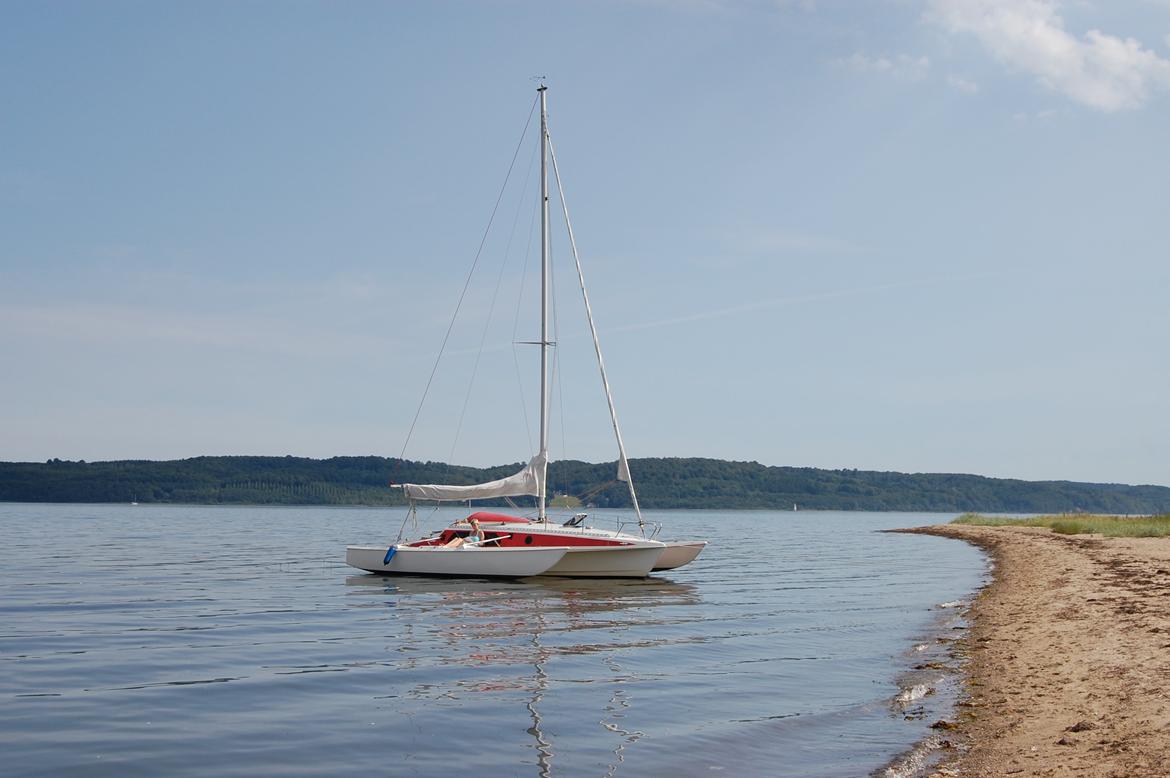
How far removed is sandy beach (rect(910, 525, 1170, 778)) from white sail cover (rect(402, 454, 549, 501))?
14547 mm

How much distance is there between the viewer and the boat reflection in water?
12016 mm

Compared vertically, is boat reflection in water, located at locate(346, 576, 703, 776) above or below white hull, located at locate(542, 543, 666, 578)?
below

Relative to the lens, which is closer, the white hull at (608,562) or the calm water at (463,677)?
the calm water at (463,677)

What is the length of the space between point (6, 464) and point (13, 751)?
21258cm

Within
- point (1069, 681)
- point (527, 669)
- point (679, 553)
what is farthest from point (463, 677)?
point (679, 553)

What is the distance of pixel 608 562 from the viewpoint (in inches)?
1375

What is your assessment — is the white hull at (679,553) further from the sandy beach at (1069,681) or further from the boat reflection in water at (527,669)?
the sandy beach at (1069,681)

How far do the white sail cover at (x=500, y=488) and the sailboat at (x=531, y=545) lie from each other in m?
0.03

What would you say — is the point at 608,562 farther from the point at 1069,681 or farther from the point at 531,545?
the point at 1069,681

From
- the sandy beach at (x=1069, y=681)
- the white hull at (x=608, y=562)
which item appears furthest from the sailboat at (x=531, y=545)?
the sandy beach at (x=1069, y=681)

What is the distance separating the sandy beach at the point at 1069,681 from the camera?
1009 cm

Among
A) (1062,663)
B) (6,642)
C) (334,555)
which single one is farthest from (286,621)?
(334,555)

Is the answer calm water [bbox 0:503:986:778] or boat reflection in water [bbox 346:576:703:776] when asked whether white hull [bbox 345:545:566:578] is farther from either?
boat reflection in water [bbox 346:576:703:776]

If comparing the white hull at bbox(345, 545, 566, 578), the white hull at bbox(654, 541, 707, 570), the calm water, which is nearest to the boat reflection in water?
the calm water
